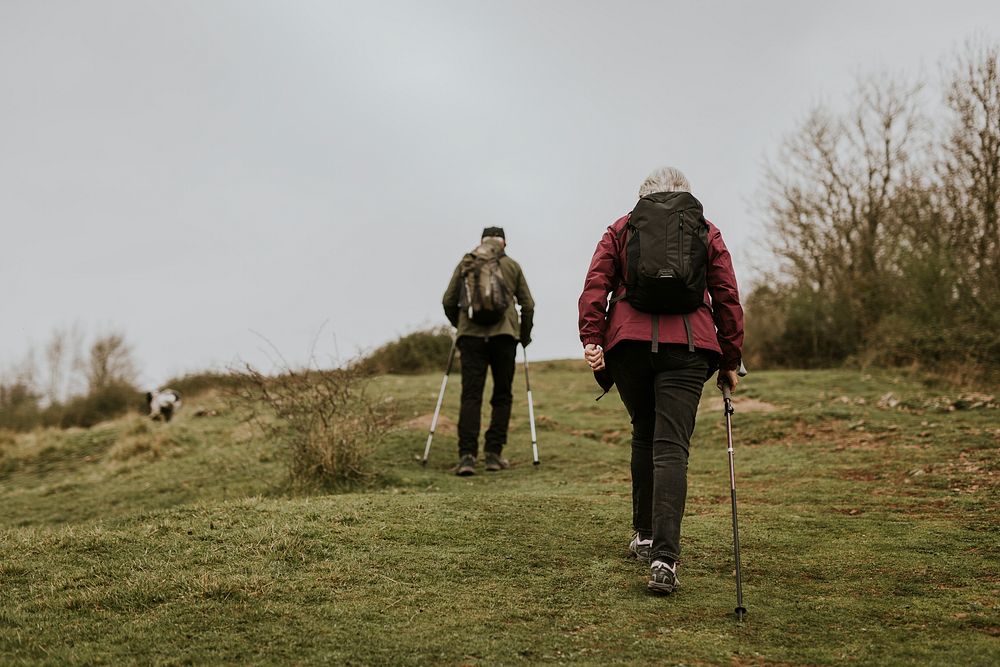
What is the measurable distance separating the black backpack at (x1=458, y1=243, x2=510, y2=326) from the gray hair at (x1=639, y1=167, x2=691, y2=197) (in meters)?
4.47

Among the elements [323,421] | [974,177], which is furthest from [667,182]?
[974,177]

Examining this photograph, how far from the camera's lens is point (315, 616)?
406 cm

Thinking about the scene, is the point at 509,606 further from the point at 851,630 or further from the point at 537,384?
the point at 537,384

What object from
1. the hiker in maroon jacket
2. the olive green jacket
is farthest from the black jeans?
the olive green jacket

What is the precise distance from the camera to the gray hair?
5.00 meters

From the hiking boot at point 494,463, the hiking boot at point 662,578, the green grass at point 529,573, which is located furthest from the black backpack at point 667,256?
the hiking boot at point 494,463

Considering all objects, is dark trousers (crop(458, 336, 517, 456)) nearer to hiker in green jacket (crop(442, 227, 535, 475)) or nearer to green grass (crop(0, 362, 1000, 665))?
hiker in green jacket (crop(442, 227, 535, 475))

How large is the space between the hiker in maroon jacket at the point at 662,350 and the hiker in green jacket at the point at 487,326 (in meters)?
4.47

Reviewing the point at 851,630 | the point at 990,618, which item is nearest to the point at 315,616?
the point at 851,630

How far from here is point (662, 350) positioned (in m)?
4.64

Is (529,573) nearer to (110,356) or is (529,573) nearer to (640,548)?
(640,548)

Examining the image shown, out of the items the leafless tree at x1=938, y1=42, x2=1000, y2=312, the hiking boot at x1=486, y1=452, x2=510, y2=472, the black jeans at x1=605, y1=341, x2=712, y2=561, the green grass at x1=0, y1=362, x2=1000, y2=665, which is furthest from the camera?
the leafless tree at x1=938, y1=42, x2=1000, y2=312

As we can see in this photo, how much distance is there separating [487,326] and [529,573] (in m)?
4.89

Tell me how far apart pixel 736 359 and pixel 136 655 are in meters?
3.23
